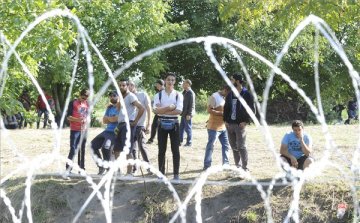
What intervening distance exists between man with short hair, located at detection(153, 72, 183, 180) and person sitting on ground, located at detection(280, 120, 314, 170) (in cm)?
141

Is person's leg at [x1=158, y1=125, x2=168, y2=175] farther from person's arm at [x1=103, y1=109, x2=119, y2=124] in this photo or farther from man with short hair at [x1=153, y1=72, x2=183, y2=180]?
person's arm at [x1=103, y1=109, x2=119, y2=124]

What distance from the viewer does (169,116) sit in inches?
292

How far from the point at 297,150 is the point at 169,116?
168 centimetres

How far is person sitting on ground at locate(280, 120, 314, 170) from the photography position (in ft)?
22.5

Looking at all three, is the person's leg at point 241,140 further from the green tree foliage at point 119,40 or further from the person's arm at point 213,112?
the green tree foliage at point 119,40

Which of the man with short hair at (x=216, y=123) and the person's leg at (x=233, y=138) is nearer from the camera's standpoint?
the person's leg at (x=233, y=138)

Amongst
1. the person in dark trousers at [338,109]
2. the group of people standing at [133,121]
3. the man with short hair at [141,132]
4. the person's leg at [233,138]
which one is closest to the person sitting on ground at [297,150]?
the person's leg at [233,138]

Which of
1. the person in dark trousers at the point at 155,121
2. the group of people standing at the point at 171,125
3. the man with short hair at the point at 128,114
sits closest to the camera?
the group of people standing at the point at 171,125

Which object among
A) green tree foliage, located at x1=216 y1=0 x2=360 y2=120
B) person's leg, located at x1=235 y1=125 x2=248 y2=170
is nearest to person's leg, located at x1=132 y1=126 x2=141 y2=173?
person's leg, located at x1=235 y1=125 x2=248 y2=170

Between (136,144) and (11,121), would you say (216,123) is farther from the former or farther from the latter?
(11,121)

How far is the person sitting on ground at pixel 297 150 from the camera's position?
6871mm

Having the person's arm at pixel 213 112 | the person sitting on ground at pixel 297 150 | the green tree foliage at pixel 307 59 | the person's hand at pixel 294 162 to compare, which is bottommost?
the person's hand at pixel 294 162

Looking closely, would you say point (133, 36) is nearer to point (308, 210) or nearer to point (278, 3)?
point (278, 3)

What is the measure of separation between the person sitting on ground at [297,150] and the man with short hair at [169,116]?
4.63 ft
